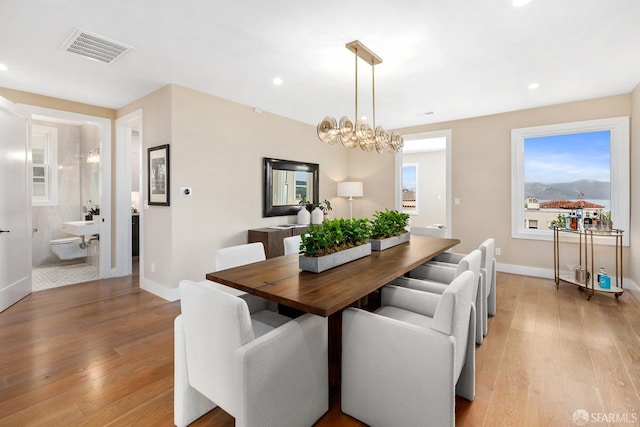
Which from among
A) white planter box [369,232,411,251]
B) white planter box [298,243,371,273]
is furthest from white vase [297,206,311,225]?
white planter box [298,243,371,273]

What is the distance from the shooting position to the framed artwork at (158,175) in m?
3.59

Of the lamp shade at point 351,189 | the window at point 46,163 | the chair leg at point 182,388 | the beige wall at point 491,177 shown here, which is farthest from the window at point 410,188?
the window at point 46,163

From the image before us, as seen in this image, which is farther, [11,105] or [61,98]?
[61,98]

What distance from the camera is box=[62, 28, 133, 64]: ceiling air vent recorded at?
2.46 m

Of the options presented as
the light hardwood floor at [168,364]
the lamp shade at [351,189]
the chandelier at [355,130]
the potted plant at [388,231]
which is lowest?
the light hardwood floor at [168,364]

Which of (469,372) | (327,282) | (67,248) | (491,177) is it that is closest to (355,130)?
(327,282)

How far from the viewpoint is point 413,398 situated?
4.74 ft

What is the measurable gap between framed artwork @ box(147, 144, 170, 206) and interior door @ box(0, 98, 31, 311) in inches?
51.5

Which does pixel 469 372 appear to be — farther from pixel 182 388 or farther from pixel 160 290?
pixel 160 290

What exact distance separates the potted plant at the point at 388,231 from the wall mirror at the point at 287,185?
2.19 m

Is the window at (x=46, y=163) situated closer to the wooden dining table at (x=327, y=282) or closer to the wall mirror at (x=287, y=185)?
the wall mirror at (x=287, y=185)

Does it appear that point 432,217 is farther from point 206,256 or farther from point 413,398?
point 413,398

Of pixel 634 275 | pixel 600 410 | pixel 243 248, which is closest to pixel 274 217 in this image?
pixel 243 248

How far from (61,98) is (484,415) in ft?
18.1
